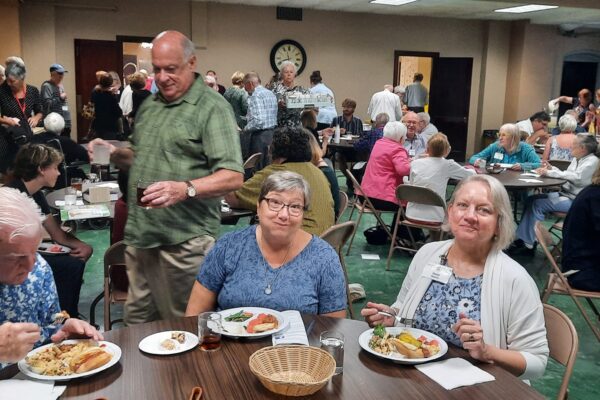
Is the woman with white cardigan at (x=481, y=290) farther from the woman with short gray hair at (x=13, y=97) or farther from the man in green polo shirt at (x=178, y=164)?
the woman with short gray hair at (x=13, y=97)

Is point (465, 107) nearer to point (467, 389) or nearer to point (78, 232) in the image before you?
point (78, 232)

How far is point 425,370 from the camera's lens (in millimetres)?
1706

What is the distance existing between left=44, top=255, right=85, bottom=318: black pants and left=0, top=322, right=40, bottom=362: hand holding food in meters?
1.79

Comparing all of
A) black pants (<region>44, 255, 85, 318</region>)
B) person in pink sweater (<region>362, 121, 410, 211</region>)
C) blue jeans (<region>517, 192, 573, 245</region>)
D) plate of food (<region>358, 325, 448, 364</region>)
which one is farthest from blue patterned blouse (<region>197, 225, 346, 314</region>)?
blue jeans (<region>517, 192, 573, 245</region>)

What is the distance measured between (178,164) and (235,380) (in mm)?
1146

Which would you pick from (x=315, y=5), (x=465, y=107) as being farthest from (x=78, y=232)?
(x=465, y=107)

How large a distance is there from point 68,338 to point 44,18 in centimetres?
998

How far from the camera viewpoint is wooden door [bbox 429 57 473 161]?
13.1m

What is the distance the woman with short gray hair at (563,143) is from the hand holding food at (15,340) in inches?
266

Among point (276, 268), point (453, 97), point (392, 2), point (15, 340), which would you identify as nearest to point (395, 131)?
point (276, 268)

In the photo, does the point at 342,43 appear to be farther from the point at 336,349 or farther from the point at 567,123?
the point at 336,349

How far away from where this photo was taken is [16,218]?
5.38ft

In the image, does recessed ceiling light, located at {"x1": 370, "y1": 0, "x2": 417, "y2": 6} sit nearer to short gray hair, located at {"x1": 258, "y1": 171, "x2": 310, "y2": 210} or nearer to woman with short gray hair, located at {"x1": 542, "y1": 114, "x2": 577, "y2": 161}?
woman with short gray hair, located at {"x1": 542, "y1": 114, "x2": 577, "y2": 161}

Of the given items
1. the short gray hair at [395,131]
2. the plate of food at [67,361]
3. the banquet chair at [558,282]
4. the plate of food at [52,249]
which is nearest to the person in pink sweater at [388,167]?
the short gray hair at [395,131]
